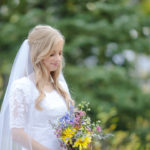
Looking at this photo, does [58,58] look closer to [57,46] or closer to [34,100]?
[57,46]

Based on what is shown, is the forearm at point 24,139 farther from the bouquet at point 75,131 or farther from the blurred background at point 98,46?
the blurred background at point 98,46

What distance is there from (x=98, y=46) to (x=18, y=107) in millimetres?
5203

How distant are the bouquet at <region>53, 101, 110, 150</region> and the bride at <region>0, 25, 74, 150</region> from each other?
0.17m

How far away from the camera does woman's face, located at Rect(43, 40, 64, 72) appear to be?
277 centimetres

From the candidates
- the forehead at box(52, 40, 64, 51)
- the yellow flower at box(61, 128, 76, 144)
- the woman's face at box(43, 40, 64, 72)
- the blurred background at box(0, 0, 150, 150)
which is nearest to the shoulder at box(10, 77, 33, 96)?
the woman's face at box(43, 40, 64, 72)

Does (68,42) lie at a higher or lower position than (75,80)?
higher

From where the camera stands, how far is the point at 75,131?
2.55 metres

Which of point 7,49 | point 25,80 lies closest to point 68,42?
point 7,49

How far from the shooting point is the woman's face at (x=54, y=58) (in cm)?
277

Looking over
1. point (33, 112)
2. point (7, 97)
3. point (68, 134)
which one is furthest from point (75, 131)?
point (7, 97)

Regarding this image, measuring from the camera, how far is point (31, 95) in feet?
8.95

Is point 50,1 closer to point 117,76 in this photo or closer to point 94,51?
point 94,51

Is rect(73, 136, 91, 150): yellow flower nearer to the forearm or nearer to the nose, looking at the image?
the forearm

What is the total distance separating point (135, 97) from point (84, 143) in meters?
5.05
